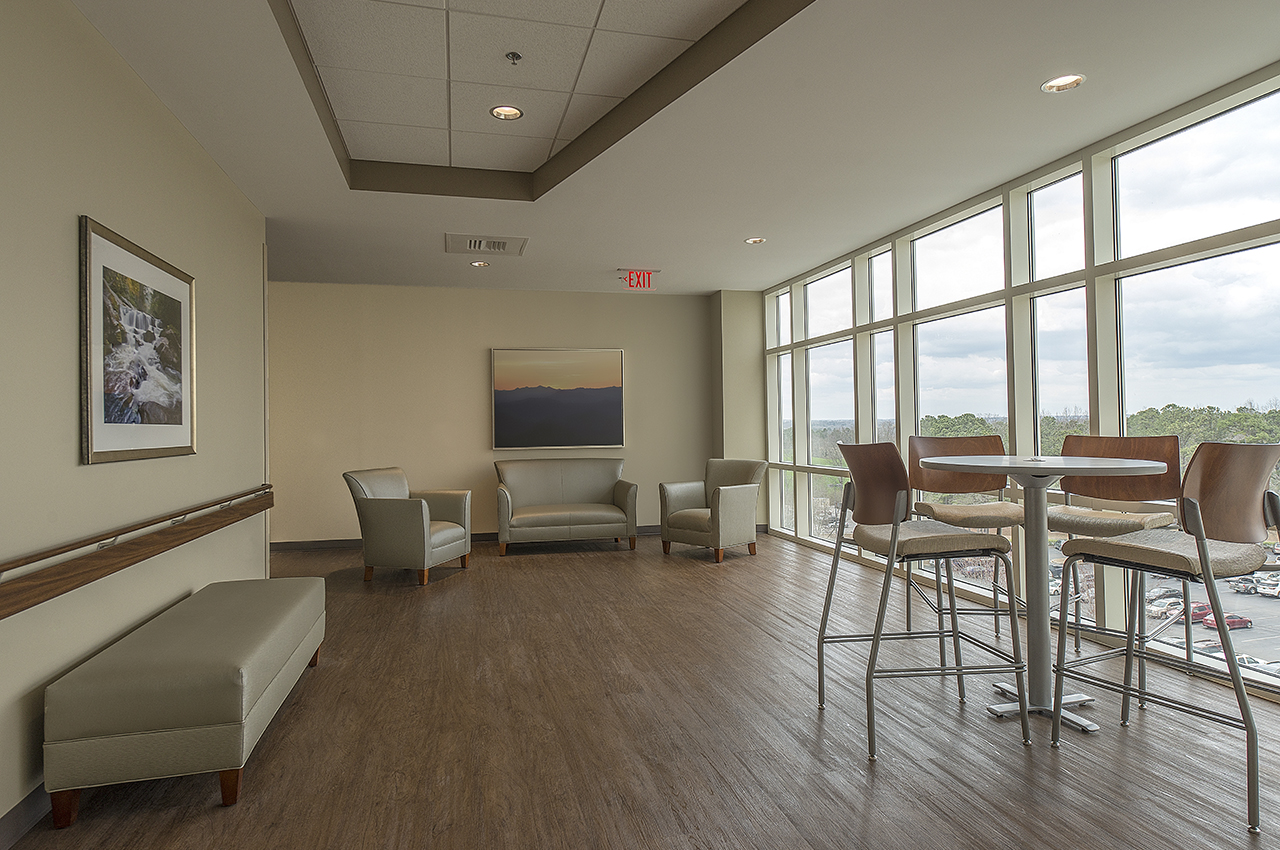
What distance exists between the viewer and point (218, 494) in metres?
3.88

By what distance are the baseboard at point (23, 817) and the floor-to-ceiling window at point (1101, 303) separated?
476 cm

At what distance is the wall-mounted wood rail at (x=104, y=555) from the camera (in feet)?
6.53

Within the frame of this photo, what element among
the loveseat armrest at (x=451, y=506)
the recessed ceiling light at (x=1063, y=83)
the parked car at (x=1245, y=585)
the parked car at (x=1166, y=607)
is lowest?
the parked car at (x=1166, y=607)

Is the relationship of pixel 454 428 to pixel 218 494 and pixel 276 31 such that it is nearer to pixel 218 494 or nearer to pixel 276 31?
pixel 218 494

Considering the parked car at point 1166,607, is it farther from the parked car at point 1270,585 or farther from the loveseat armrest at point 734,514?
the loveseat armrest at point 734,514

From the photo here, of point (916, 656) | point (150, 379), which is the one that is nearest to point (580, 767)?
point (916, 656)

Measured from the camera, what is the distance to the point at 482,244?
5.72 meters

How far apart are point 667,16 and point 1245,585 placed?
12.3 feet

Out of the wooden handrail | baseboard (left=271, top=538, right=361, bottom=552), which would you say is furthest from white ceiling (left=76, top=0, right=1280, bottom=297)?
baseboard (left=271, top=538, right=361, bottom=552)

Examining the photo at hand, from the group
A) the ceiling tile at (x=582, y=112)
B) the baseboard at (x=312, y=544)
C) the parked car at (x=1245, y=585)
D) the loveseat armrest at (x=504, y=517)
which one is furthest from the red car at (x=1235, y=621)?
the baseboard at (x=312, y=544)

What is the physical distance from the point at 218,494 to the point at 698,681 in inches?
111

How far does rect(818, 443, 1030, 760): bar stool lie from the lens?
2576 mm

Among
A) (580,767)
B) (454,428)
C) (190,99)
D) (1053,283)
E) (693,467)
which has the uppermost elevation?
(190,99)

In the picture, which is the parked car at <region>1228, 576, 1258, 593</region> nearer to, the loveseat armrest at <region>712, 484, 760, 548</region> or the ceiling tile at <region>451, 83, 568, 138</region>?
the loveseat armrest at <region>712, 484, 760, 548</region>
